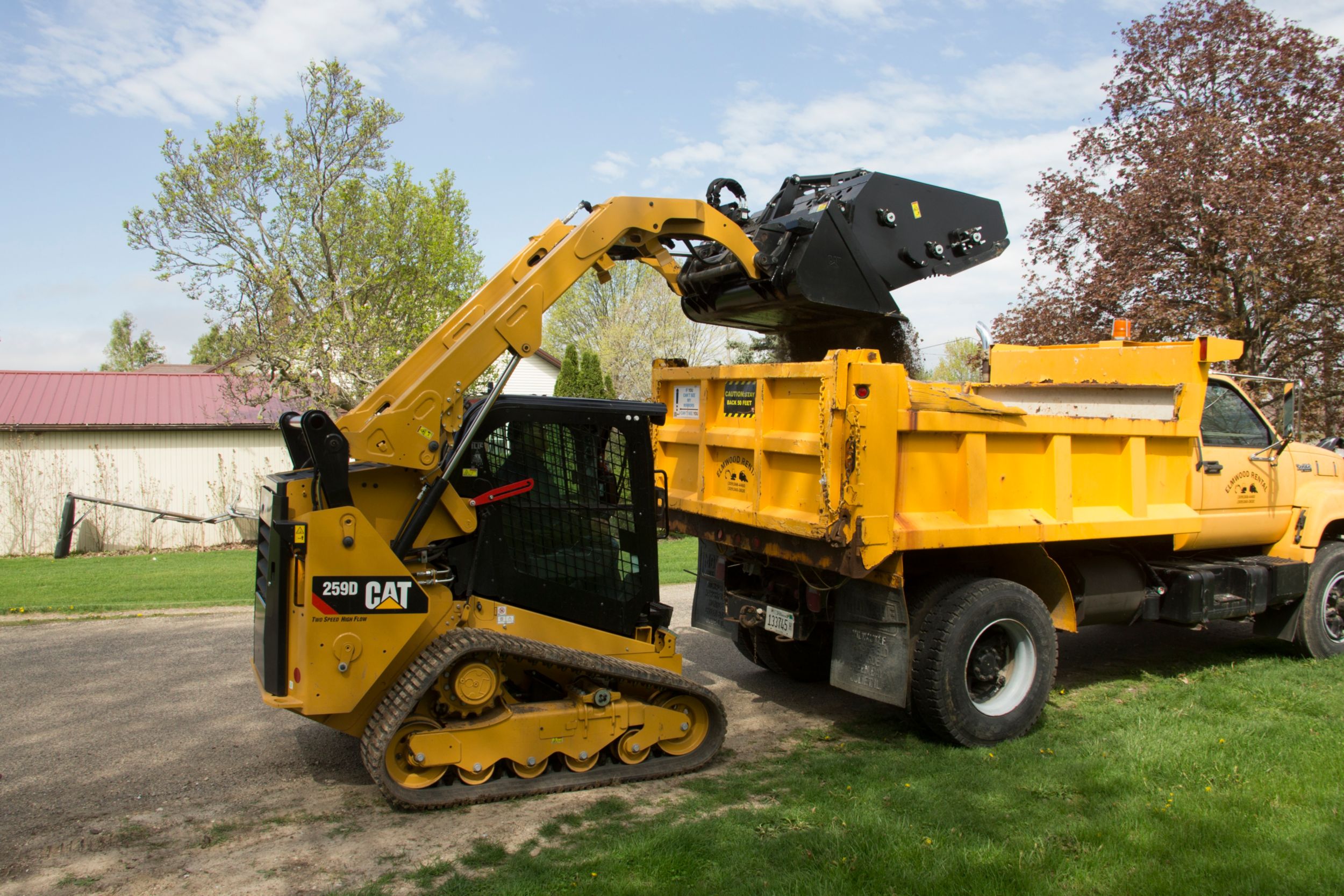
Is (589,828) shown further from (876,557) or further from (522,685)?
(876,557)

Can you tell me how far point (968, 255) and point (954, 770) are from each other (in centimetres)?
320

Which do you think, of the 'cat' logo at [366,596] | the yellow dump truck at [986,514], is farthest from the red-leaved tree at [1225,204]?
the 'cat' logo at [366,596]

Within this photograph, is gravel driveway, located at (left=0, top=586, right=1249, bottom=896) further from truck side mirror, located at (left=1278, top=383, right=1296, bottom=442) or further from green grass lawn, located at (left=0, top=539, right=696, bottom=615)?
truck side mirror, located at (left=1278, top=383, right=1296, bottom=442)

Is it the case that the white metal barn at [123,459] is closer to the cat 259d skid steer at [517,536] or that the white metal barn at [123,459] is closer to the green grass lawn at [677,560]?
the green grass lawn at [677,560]

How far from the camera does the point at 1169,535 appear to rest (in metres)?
6.98

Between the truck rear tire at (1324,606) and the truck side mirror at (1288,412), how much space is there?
1134mm

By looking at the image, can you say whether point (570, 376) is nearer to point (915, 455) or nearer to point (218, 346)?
point (218, 346)

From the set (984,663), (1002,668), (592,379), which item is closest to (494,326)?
(984,663)

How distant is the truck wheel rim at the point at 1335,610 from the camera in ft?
25.3

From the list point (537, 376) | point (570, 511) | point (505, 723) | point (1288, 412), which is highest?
point (537, 376)

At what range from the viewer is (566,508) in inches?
209

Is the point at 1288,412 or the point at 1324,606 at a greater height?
the point at 1288,412

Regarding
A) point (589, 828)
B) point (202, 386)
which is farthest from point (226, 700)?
point (202, 386)

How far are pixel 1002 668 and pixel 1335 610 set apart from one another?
12.9ft
